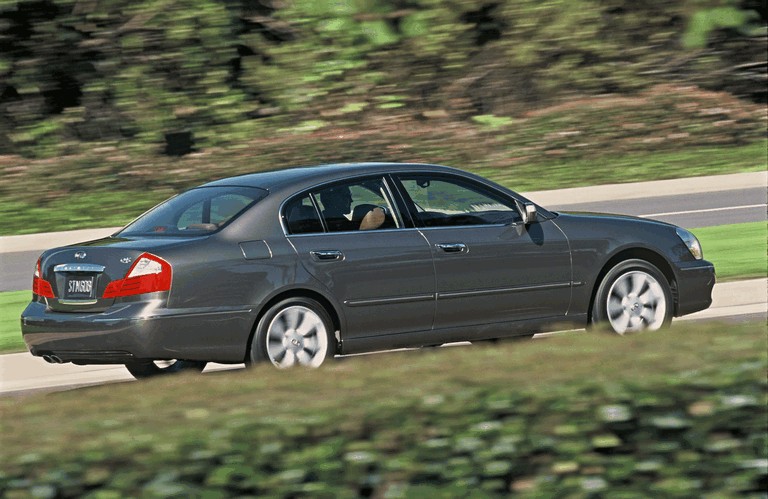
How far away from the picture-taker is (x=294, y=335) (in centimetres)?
777

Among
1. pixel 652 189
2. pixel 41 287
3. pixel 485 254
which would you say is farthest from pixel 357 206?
pixel 652 189

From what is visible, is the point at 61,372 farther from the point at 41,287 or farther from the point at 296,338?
the point at 296,338

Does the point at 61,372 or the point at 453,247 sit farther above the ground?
the point at 453,247

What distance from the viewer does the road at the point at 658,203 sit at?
1733 centimetres

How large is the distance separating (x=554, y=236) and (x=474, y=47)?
15.8 metres

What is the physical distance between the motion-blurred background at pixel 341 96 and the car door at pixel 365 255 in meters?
12.7

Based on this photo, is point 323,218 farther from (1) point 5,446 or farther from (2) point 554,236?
(1) point 5,446

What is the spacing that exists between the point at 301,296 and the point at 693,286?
9.86ft

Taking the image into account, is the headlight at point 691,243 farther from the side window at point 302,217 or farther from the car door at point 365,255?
the side window at point 302,217

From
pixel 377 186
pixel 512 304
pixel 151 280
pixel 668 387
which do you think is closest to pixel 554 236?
pixel 512 304

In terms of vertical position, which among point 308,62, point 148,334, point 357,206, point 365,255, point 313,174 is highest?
point 308,62

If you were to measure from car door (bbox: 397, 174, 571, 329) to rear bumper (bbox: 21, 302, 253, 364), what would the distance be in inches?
57.7

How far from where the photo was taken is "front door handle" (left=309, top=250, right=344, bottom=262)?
7.86m

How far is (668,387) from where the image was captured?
3.57 m
